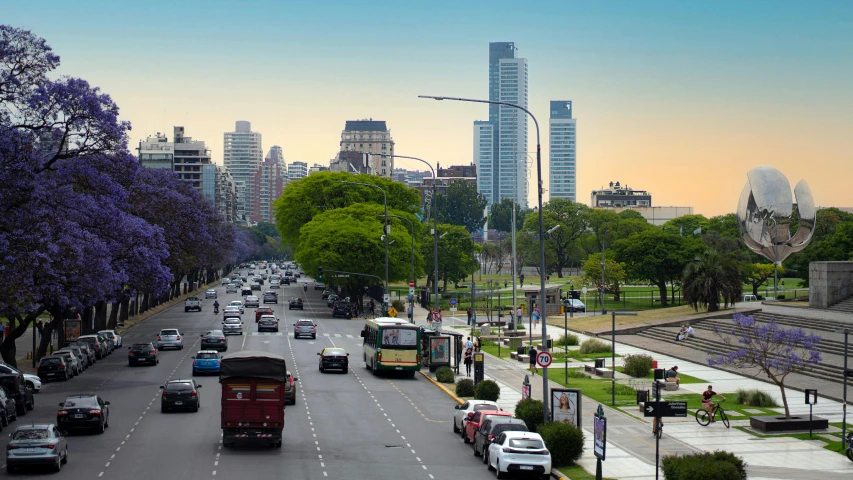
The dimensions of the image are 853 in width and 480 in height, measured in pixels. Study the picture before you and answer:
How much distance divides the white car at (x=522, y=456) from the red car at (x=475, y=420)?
12.7 feet

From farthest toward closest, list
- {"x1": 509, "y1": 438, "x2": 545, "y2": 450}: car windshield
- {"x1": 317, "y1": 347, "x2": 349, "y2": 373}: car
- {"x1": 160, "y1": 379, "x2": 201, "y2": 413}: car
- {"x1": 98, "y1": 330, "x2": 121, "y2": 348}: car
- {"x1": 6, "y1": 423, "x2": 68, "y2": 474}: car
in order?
{"x1": 98, "y1": 330, "x2": 121, "y2": 348}: car → {"x1": 317, "y1": 347, "x2": 349, "y2": 373}: car → {"x1": 160, "y1": 379, "x2": 201, "y2": 413}: car → {"x1": 509, "y1": 438, "x2": 545, "y2": 450}: car windshield → {"x1": 6, "y1": 423, "x2": 68, "y2": 474}: car

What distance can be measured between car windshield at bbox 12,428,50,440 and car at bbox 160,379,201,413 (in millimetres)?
10989

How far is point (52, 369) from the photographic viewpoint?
51.3 m

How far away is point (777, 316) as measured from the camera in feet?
219

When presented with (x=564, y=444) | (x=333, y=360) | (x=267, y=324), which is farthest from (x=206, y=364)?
(x=267, y=324)

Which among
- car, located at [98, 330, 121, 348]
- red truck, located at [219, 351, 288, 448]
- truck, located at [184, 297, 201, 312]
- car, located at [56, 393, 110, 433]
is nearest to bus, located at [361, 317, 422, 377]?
car, located at [56, 393, 110, 433]

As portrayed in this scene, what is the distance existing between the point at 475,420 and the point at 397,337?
799 inches

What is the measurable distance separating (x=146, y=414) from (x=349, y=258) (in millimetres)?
65485

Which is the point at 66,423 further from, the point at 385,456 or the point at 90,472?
the point at 385,456

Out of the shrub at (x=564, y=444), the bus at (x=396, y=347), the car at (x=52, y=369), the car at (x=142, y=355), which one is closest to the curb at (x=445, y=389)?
the bus at (x=396, y=347)

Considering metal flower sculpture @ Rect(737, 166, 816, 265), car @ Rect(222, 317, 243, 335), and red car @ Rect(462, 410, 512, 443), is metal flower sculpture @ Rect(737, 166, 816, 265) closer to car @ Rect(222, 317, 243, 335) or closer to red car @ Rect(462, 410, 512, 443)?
car @ Rect(222, 317, 243, 335)

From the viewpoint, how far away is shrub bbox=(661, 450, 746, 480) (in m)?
23.3

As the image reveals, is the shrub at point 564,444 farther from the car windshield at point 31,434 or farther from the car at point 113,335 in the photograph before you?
the car at point 113,335

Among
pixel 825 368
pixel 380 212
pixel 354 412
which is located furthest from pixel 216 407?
pixel 380 212
